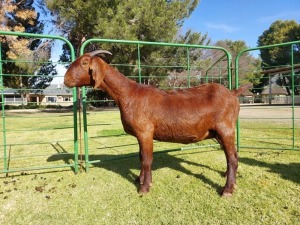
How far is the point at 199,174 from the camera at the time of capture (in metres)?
5.17

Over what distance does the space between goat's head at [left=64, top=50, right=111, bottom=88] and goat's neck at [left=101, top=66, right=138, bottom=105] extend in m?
0.14

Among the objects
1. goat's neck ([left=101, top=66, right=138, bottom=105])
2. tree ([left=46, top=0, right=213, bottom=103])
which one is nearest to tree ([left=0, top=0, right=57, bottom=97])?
tree ([left=46, top=0, right=213, bottom=103])

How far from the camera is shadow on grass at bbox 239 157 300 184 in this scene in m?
4.84

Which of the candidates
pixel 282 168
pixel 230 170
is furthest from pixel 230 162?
pixel 282 168

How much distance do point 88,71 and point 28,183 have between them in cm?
232

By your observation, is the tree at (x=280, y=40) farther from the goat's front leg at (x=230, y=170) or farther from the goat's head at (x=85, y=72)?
the goat's head at (x=85, y=72)

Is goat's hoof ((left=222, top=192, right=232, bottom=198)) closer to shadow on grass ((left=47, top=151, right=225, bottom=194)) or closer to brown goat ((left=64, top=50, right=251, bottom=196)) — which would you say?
brown goat ((left=64, top=50, right=251, bottom=196))

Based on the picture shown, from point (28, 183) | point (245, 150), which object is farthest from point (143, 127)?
point (245, 150)

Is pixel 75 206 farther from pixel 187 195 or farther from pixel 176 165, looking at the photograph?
pixel 176 165

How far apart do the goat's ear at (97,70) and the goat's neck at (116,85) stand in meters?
0.10

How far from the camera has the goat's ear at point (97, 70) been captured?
430 centimetres

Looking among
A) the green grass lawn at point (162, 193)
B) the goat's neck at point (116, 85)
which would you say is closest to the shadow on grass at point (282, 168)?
the green grass lawn at point (162, 193)

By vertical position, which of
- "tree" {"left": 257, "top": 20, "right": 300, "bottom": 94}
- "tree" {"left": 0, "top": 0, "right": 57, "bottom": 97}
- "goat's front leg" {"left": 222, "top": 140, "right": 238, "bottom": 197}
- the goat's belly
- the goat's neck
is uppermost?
"tree" {"left": 257, "top": 20, "right": 300, "bottom": 94}

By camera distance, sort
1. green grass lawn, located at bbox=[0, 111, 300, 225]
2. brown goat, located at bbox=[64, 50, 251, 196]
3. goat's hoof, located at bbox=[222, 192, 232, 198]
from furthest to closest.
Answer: brown goat, located at bbox=[64, 50, 251, 196] → goat's hoof, located at bbox=[222, 192, 232, 198] → green grass lawn, located at bbox=[0, 111, 300, 225]
